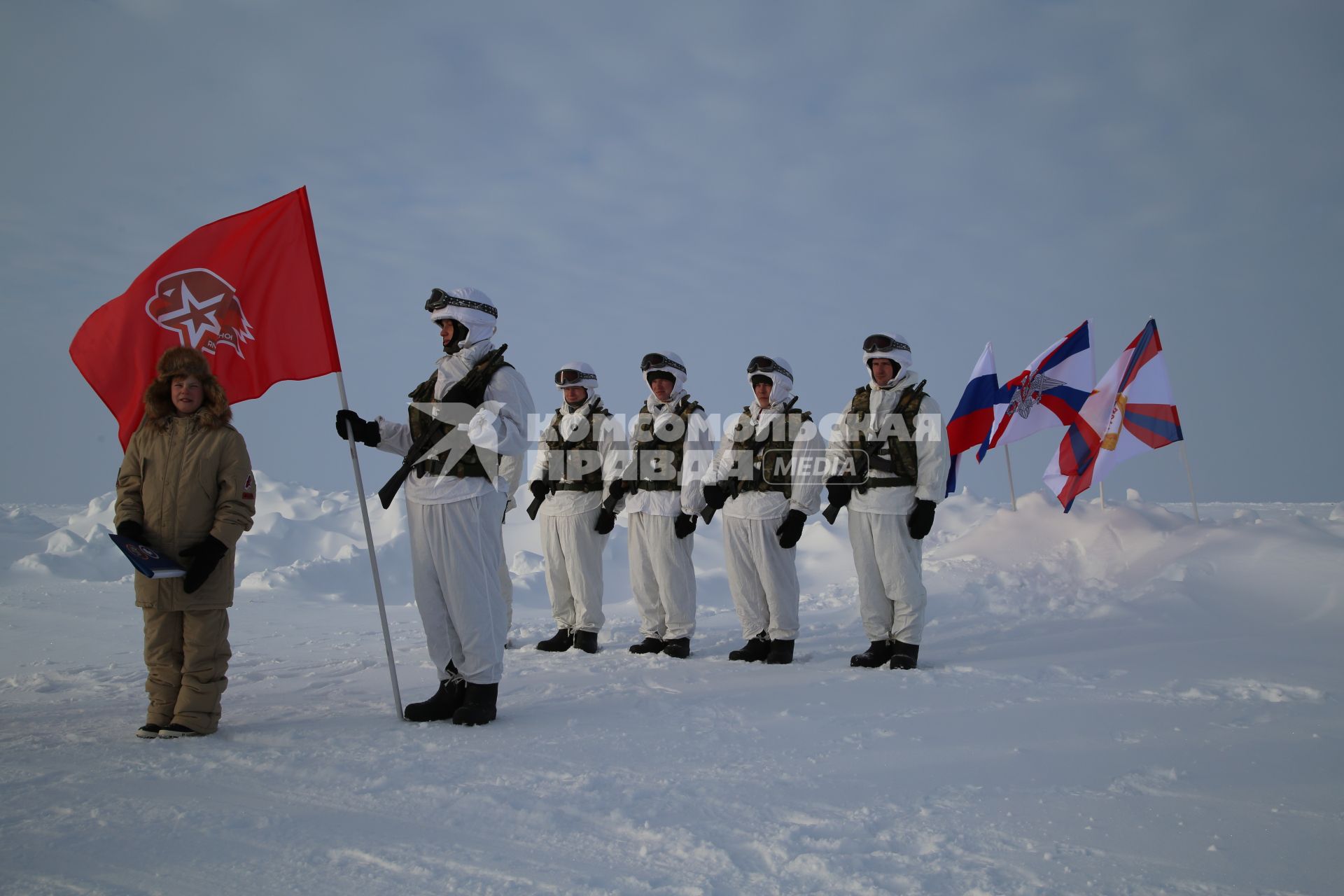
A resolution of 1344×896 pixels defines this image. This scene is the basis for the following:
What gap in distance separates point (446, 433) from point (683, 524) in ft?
10.1

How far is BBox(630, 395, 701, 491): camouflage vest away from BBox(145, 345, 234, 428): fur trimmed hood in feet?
12.1

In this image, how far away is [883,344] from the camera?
21.3 ft

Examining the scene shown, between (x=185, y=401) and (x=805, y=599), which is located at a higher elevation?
(x=185, y=401)

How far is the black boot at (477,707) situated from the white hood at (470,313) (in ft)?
5.80

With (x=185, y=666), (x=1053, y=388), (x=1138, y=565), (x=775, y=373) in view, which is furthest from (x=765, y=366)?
(x=1138, y=565)

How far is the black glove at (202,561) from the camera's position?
4.07 metres

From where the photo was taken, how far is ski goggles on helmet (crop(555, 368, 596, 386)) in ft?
25.2

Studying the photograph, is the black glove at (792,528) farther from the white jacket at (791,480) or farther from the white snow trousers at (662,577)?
the white snow trousers at (662,577)

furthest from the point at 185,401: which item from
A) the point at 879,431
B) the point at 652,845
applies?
the point at 879,431

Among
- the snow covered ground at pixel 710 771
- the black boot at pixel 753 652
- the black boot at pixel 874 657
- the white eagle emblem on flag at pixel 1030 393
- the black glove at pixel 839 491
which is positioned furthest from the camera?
the white eagle emblem on flag at pixel 1030 393

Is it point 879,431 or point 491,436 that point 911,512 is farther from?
point 491,436

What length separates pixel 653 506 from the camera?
735 centimetres

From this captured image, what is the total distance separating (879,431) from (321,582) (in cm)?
949

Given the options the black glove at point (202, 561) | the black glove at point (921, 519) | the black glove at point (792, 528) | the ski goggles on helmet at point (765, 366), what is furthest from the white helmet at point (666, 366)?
the black glove at point (202, 561)
